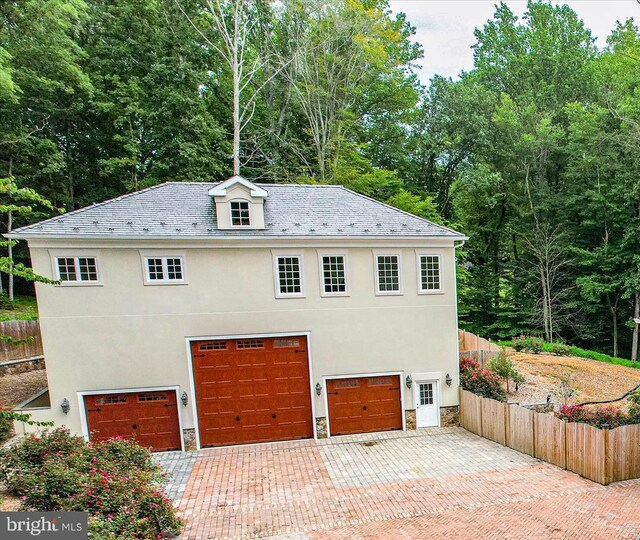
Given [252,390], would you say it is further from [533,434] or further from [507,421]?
[533,434]

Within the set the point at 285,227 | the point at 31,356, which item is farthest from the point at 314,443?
the point at 31,356

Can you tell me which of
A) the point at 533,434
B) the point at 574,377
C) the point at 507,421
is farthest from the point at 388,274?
the point at 574,377

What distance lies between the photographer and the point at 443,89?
2608cm

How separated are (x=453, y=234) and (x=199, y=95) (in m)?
18.8

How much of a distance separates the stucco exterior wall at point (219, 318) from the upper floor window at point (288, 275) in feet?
0.66

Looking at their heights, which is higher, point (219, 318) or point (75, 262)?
point (75, 262)

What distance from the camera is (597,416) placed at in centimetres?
975

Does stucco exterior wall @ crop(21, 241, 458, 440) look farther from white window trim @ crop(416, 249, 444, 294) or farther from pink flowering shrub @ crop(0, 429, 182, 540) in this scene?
pink flowering shrub @ crop(0, 429, 182, 540)

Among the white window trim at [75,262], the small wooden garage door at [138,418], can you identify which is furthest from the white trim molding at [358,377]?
the white window trim at [75,262]

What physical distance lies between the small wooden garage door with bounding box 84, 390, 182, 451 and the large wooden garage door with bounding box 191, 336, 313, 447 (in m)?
0.87

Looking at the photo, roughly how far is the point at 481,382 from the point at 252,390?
8.10 meters

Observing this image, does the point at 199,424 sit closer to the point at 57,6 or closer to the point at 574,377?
the point at 574,377

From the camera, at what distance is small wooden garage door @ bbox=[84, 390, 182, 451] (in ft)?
35.7

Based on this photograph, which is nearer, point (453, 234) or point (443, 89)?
point (453, 234)
